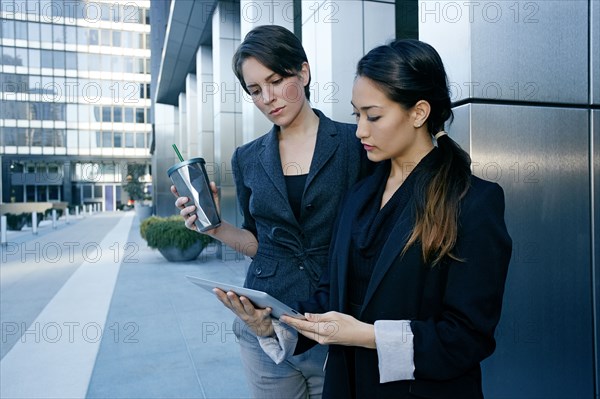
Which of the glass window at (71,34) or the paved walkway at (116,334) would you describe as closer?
the paved walkway at (116,334)

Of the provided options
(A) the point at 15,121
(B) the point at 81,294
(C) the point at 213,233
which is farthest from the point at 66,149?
(C) the point at 213,233

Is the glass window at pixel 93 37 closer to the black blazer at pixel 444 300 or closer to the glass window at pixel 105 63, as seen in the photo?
the glass window at pixel 105 63

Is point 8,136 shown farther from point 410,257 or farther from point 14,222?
point 410,257

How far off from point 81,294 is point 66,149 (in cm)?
4338

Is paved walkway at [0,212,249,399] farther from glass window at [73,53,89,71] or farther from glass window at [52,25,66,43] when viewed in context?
glass window at [52,25,66,43]

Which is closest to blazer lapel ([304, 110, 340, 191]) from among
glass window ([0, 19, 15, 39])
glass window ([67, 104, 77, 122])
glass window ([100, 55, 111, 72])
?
glass window ([0, 19, 15, 39])

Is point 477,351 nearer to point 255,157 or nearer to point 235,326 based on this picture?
point 235,326

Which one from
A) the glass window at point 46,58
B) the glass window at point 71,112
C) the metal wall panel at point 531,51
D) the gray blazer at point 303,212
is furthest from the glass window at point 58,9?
the gray blazer at point 303,212

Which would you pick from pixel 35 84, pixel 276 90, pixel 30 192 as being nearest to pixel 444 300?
pixel 276 90

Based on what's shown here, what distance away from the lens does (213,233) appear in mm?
2037

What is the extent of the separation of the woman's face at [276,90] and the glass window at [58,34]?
49.0 meters

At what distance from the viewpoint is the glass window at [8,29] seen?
40816 mm

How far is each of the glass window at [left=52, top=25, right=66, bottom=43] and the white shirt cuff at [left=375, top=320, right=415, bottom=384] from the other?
4976 cm

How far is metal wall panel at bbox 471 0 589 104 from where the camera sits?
91.9 inches
